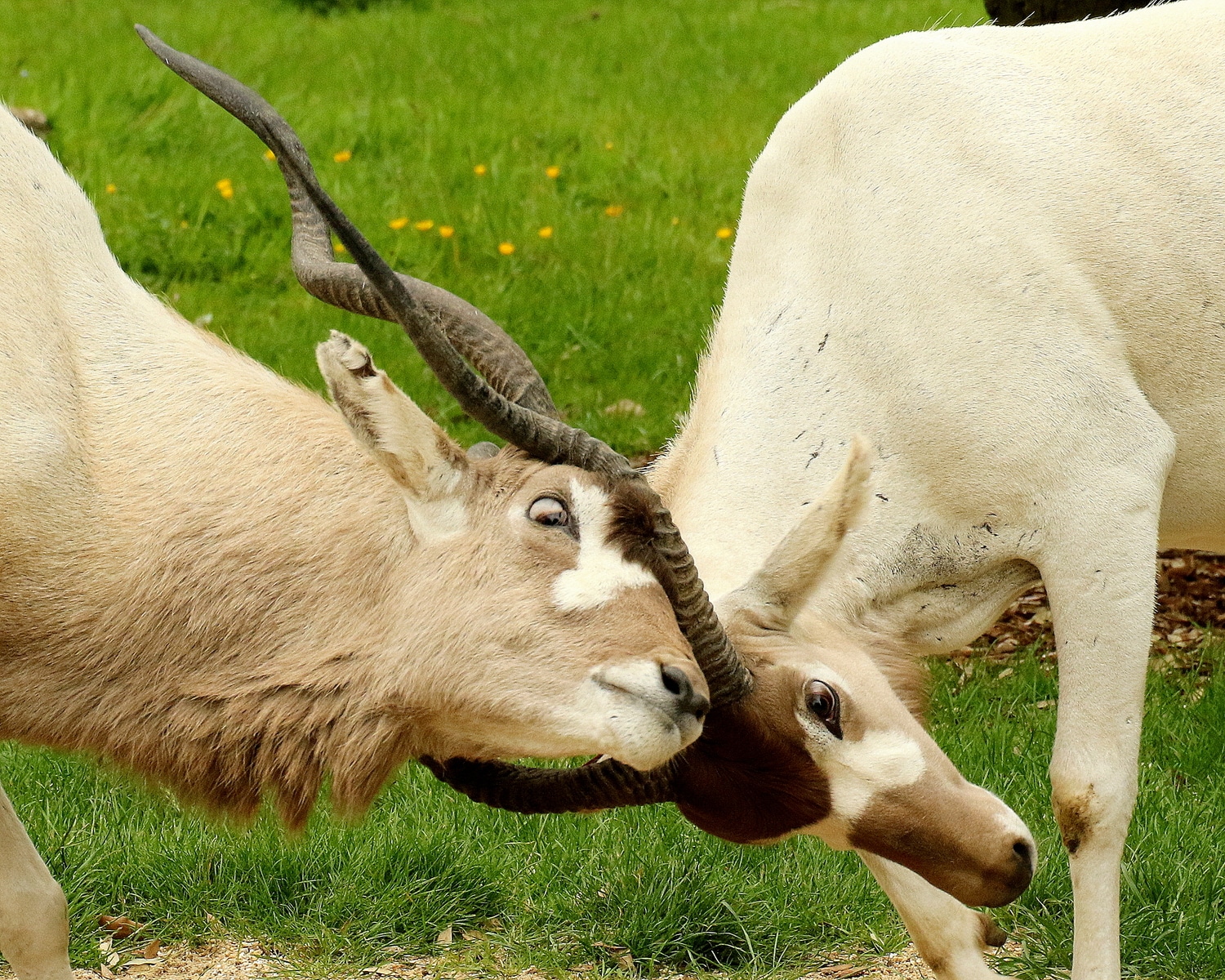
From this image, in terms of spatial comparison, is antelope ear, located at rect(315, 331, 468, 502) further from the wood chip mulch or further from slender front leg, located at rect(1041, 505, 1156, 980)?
the wood chip mulch

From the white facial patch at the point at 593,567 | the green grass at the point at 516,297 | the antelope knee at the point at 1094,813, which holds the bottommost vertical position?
the green grass at the point at 516,297

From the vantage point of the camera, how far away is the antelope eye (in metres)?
3.02

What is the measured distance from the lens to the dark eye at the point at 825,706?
3.22 metres

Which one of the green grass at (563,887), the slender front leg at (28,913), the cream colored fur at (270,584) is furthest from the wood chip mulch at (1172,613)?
the slender front leg at (28,913)

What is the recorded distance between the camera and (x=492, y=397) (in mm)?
3020

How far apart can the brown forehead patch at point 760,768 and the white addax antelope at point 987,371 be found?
0.32 meters

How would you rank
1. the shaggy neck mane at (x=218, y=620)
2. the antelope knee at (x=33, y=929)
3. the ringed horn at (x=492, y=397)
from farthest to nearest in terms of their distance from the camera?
the antelope knee at (x=33, y=929)
the shaggy neck mane at (x=218, y=620)
the ringed horn at (x=492, y=397)

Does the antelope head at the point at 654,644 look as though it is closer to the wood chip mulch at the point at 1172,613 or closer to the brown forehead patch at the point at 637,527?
the brown forehead patch at the point at 637,527

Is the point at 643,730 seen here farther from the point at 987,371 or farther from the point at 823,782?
the point at 987,371

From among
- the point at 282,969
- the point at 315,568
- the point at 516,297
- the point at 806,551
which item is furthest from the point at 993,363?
the point at 516,297

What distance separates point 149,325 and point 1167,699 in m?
3.36

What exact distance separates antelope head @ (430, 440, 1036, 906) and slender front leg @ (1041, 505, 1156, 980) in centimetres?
59

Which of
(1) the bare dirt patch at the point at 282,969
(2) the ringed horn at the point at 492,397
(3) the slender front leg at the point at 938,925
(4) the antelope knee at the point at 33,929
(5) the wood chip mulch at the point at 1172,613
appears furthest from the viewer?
(5) the wood chip mulch at the point at 1172,613

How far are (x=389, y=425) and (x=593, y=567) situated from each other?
444mm
